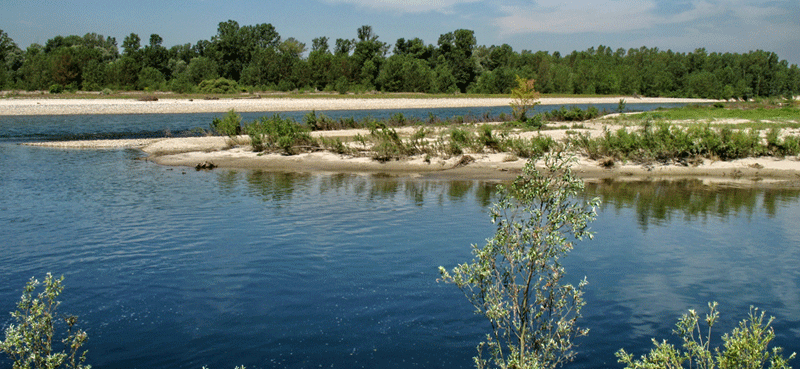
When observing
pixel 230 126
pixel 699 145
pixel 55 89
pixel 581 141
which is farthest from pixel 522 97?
pixel 55 89

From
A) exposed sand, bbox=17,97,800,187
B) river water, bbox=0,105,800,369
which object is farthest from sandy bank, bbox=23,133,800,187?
river water, bbox=0,105,800,369

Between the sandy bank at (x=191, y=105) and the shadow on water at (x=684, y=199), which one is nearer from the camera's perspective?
the shadow on water at (x=684, y=199)

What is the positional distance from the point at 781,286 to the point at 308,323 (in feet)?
26.6

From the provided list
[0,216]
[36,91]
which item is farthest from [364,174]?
[36,91]

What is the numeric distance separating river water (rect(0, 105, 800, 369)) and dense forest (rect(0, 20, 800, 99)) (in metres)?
85.8

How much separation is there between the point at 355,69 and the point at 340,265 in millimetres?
110034

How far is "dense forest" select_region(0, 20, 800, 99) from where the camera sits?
100 metres

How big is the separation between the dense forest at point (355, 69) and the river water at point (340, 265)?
3379 inches

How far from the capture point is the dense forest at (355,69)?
329 ft

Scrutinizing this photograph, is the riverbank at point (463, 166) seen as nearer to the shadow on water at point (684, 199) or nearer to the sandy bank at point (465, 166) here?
the sandy bank at point (465, 166)

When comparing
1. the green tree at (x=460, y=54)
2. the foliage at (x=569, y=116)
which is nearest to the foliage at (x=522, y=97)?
the foliage at (x=569, y=116)

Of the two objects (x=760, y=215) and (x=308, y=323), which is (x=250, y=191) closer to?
(x=308, y=323)

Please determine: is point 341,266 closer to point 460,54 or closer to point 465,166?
point 465,166

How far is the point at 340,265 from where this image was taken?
11633mm
